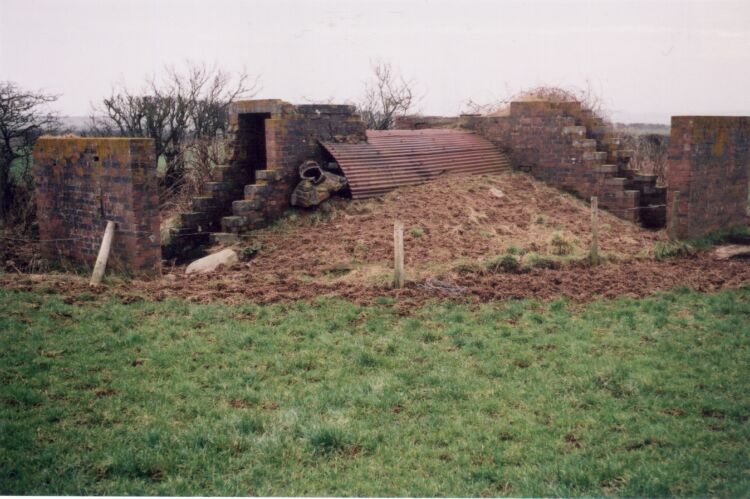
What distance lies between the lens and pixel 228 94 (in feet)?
84.2

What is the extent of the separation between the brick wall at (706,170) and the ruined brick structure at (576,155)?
99 cm

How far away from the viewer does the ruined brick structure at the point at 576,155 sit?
51.7 ft

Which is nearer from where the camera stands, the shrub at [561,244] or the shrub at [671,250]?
the shrub at [561,244]

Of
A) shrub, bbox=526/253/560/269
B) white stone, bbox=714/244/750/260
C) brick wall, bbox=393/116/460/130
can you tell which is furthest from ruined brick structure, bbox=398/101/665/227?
shrub, bbox=526/253/560/269

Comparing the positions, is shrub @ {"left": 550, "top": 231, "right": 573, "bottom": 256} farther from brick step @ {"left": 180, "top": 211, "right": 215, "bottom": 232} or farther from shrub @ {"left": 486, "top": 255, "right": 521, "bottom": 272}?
brick step @ {"left": 180, "top": 211, "right": 215, "bottom": 232}

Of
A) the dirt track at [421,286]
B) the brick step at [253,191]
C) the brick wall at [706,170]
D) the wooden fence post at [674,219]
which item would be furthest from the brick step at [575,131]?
the brick step at [253,191]

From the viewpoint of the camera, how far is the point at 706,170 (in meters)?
14.2

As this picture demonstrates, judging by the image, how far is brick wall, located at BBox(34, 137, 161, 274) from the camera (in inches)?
438

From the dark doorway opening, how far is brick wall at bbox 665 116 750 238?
8.57 metres

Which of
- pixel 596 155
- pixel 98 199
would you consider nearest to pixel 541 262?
pixel 596 155

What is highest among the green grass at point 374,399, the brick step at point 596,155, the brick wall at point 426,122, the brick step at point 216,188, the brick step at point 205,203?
the brick wall at point 426,122

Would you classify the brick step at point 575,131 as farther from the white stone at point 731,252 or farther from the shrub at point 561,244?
the shrub at point 561,244

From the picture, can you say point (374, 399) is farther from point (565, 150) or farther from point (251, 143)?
point (565, 150)

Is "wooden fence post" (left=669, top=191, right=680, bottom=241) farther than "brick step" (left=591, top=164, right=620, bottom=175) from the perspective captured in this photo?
No
